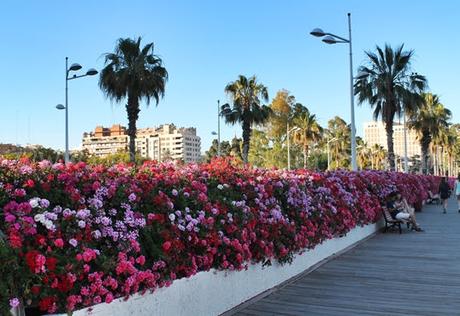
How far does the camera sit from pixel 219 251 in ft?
18.7

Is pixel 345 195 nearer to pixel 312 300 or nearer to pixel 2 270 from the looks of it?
pixel 312 300

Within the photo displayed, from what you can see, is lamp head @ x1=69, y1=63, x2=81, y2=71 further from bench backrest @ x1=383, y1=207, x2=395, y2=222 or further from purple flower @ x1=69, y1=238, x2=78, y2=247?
purple flower @ x1=69, y1=238, x2=78, y2=247

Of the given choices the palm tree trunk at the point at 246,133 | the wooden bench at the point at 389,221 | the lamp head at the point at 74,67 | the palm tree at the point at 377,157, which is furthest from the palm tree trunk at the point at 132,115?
the palm tree at the point at 377,157

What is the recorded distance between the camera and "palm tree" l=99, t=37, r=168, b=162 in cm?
3009

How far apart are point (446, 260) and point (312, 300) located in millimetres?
4048

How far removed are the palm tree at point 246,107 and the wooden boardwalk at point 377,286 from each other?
32928 millimetres

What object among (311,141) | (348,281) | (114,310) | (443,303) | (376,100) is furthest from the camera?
(311,141)

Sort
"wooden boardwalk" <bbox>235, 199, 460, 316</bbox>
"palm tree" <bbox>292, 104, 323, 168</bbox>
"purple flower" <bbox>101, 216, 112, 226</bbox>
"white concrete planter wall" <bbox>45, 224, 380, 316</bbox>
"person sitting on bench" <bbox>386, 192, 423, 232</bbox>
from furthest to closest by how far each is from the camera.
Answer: "palm tree" <bbox>292, 104, 323, 168</bbox>, "person sitting on bench" <bbox>386, 192, 423, 232</bbox>, "wooden boardwalk" <bbox>235, 199, 460, 316</bbox>, "white concrete planter wall" <bbox>45, 224, 380, 316</bbox>, "purple flower" <bbox>101, 216, 112, 226</bbox>

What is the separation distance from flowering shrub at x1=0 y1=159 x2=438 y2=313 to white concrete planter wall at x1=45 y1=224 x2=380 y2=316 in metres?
0.11

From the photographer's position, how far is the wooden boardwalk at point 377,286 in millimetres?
5891

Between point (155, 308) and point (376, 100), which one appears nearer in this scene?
point (155, 308)

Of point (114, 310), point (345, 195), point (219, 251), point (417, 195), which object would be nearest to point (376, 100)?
point (417, 195)

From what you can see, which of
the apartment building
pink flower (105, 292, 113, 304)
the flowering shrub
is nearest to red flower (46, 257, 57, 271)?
the flowering shrub

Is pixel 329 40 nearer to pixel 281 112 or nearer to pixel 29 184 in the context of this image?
pixel 29 184
